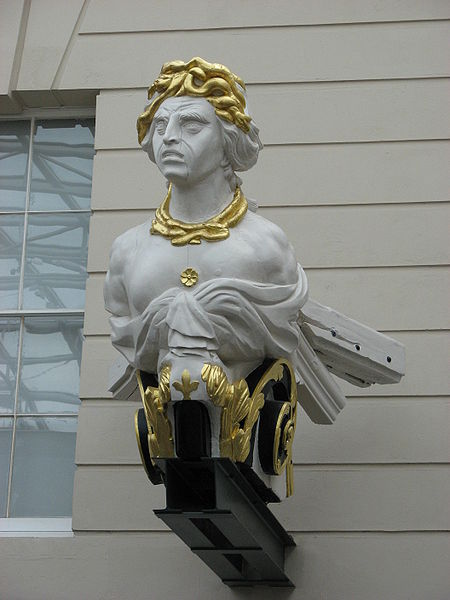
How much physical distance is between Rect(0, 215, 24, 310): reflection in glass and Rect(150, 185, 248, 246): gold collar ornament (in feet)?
5.24

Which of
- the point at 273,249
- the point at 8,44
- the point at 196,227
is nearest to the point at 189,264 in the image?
the point at 196,227

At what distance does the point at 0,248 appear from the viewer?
21.6 ft

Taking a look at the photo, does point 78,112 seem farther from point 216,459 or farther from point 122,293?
point 216,459

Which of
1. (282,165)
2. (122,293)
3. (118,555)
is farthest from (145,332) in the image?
(282,165)

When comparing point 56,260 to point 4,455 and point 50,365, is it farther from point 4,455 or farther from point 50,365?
point 4,455

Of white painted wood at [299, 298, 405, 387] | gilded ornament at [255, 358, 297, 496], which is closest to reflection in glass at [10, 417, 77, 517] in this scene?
white painted wood at [299, 298, 405, 387]

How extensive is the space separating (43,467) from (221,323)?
5.49 ft

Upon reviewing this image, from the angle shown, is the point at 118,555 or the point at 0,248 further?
the point at 0,248

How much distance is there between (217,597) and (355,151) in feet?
5.97

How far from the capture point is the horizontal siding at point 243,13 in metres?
6.62

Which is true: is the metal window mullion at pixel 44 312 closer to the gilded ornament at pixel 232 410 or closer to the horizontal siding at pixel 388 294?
the horizontal siding at pixel 388 294

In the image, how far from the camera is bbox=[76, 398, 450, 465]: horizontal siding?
5887 millimetres

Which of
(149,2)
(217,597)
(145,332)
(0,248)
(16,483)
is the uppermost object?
(149,2)

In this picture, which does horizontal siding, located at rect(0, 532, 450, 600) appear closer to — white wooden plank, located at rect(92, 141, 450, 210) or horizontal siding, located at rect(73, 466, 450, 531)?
horizontal siding, located at rect(73, 466, 450, 531)
